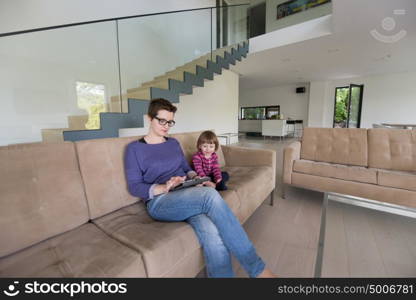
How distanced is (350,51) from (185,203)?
18.1ft

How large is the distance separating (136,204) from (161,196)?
0.32m

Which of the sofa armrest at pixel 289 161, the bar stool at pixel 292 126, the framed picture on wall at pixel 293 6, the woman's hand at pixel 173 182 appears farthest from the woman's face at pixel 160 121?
the bar stool at pixel 292 126

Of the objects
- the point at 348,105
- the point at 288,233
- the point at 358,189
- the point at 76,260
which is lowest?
the point at 288,233

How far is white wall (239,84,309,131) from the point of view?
8.68 metres

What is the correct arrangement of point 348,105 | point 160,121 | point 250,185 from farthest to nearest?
point 348,105, point 250,185, point 160,121

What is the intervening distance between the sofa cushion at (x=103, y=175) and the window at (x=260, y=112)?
28.8ft

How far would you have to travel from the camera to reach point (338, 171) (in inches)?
77.4

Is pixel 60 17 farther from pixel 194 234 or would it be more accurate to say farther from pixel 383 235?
pixel 383 235

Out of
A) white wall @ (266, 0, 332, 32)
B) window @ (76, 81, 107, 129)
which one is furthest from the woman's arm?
white wall @ (266, 0, 332, 32)

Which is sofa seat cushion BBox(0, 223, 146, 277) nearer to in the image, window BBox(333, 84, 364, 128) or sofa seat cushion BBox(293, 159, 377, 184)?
sofa seat cushion BBox(293, 159, 377, 184)

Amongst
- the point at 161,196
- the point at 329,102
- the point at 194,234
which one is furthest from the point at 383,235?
the point at 329,102

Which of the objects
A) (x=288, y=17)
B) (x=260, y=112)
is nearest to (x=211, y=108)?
(x=288, y=17)

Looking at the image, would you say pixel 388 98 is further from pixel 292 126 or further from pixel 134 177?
pixel 134 177

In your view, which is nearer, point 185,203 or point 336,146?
point 185,203
